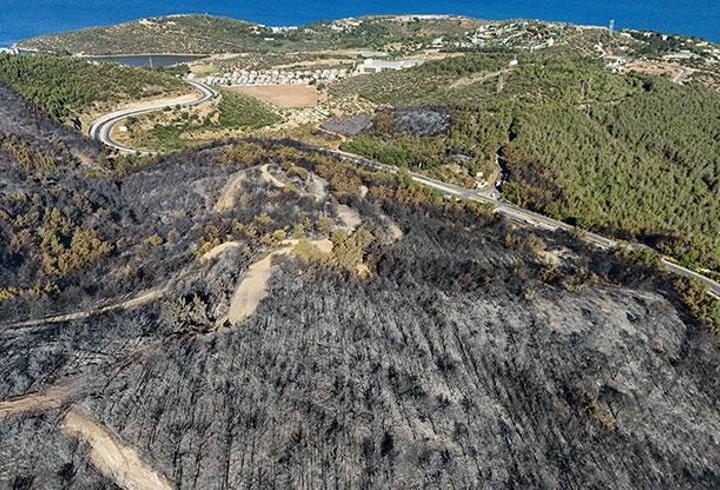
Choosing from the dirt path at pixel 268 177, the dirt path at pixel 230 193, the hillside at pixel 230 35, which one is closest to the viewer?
the dirt path at pixel 230 193

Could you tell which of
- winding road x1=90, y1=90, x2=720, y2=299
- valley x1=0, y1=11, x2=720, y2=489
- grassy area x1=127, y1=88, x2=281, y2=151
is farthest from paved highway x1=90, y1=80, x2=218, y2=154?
grassy area x1=127, y1=88, x2=281, y2=151

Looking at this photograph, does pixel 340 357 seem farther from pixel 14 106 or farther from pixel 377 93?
pixel 377 93

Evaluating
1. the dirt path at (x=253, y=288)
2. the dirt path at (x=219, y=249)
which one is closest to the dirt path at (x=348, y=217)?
the dirt path at (x=253, y=288)

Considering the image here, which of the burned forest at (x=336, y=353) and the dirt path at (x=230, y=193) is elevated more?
the dirt path at (x=230, y=193)

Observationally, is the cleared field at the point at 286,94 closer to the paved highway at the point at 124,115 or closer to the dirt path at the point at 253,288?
the paved highway at the point at 124,115

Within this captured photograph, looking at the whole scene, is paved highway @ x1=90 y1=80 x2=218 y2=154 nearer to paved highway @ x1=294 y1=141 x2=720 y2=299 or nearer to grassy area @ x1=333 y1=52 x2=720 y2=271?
paved highway @ x1=294 y1=141 x2=720 y2=299
